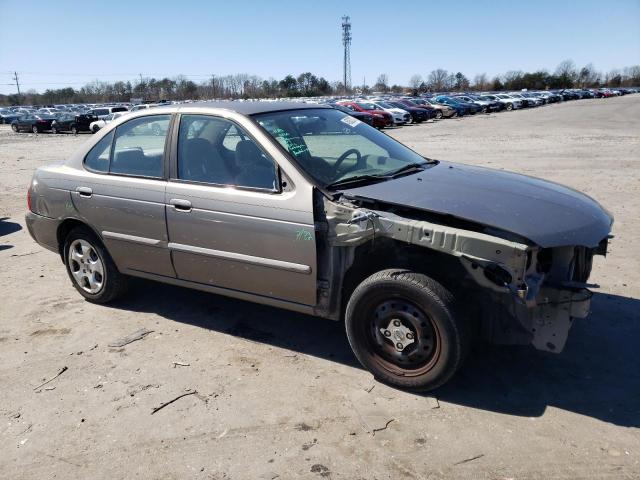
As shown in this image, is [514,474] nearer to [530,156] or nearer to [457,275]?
[457,275]

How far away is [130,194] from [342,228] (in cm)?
194

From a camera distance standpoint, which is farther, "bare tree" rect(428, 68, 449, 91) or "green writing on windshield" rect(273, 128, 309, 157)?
"bare tree" rect(428, 68, 449, 91)

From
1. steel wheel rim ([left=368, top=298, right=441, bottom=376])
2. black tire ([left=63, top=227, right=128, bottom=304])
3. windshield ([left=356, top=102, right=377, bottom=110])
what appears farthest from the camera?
windshield ([left=356, top=102, right=377, bottom=110])

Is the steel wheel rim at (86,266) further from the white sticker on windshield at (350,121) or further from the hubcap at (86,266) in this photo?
the white sticker on windshield at (350,121)

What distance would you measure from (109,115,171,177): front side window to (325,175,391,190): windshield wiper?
1465mm

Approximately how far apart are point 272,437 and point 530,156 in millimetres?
14019

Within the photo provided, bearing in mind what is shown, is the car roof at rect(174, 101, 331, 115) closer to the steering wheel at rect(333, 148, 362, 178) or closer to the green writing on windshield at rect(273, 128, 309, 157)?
the green writing on windshield at rect(273, 128, 309, 157)

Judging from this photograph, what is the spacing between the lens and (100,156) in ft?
15.6

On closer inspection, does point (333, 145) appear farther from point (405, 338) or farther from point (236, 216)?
point (405, 338)

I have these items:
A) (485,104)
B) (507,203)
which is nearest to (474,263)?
(507,203)

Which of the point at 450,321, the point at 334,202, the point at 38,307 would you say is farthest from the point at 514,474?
the point at 38,307

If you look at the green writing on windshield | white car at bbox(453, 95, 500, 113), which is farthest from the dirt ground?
white car at bbox(453, 95, 500, 113)

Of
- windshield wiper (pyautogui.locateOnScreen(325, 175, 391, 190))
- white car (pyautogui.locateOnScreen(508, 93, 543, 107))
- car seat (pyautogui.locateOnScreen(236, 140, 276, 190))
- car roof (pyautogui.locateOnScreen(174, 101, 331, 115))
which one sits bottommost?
white car (pyautogui.locateOnScreen(508, 93, 543, 107))

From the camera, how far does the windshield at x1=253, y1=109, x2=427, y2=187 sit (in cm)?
388
